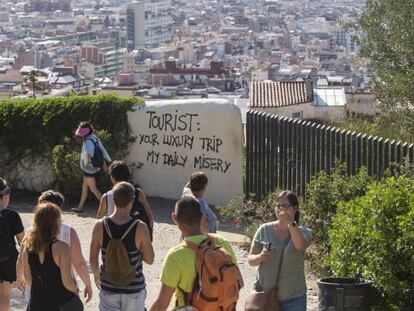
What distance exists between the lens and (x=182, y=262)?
18.4ft

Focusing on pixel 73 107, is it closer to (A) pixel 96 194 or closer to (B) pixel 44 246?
(A) pixel 96 194

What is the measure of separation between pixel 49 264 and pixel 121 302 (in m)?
0.49

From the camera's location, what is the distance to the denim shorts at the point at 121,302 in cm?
637

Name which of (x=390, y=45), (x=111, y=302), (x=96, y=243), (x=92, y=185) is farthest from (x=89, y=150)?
(x=390, y=45)

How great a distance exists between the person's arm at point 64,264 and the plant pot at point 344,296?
178cm

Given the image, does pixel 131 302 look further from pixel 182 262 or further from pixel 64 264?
pixel 182 262

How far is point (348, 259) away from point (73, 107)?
755 cm

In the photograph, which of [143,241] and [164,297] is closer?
[164,297]

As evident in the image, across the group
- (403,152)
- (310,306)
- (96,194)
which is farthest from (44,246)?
(96,194)

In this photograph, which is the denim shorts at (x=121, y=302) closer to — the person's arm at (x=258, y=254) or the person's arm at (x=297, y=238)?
the person's arm at (x=258, y=254)

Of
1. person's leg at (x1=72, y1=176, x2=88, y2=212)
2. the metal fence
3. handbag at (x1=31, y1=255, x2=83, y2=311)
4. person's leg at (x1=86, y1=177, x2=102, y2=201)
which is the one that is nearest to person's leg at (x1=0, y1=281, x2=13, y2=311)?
handbag at (x1=31, y1=255, x2=83, y2=311)

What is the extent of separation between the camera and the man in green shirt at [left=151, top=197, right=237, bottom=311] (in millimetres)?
5617

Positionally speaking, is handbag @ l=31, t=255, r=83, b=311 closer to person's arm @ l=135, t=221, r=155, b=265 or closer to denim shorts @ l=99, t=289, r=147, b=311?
denim shorts @ l=99, t=289, r=147, b=311

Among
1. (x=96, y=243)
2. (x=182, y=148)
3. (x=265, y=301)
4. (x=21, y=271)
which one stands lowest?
(x=182, y=148)
